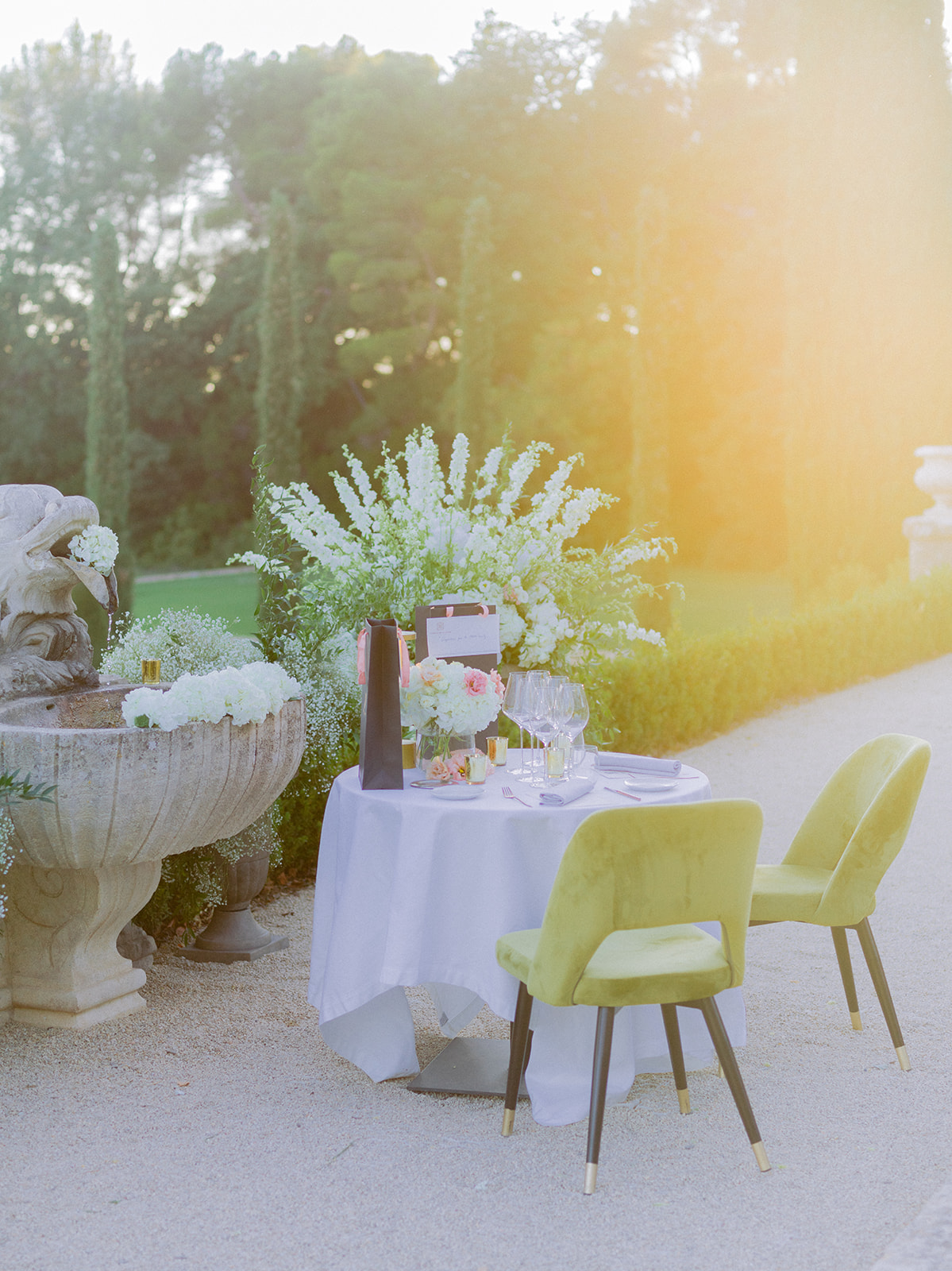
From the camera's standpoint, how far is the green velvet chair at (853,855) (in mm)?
3223

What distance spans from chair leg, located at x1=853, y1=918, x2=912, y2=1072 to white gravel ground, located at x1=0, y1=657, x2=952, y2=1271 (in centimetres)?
6

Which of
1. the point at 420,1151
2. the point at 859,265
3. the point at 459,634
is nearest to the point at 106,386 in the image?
the point at 859,265

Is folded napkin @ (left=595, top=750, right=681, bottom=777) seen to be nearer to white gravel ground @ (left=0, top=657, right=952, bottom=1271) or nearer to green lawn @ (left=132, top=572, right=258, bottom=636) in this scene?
white gravel ground @ (left=0, top=657, right=952, bottom=1271)

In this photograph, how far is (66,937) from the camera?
3.64 m

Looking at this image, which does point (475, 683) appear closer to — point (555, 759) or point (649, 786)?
point (555, 759)

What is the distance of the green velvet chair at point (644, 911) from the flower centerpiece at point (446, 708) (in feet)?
2.04

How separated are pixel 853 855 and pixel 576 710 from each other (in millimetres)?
798

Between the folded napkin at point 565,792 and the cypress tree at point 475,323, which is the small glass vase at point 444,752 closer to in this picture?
the folded napkin at point 565,792

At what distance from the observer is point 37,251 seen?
28.6 metres

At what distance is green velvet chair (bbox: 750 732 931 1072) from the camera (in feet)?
10.6

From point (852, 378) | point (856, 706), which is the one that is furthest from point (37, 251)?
point (856, 706)

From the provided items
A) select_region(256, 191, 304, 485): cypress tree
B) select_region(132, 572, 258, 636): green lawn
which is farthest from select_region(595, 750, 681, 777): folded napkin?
select_region(256, 191, 304, 485): cypress tree

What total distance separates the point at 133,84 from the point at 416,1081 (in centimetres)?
3261

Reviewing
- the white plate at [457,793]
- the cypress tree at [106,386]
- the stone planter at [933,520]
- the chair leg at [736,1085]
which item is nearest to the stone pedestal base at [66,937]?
the white plate at [457,793]
